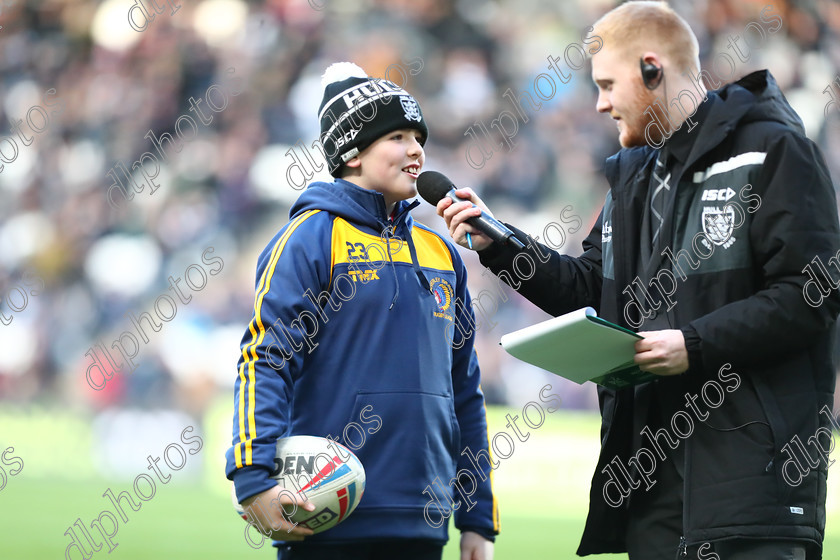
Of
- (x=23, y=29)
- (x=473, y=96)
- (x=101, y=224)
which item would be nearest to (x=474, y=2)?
(x=473, y=96)

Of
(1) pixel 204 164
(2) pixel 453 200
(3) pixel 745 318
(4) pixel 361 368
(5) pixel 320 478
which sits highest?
(1) pixel 204 164

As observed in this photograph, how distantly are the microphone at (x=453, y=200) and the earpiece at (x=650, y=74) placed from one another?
0.54 meters

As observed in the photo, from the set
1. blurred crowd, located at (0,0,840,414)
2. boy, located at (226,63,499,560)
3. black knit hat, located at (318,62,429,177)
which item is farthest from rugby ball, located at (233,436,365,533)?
blurred crowd, located at (0,0,840,414)

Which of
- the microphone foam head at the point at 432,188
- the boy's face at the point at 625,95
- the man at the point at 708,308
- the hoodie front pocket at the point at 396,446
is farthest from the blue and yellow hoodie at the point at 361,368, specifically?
the boy's face at the point at 625,95

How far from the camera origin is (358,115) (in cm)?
287

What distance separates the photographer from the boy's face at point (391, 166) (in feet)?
9.28

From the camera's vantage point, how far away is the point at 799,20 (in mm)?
9680

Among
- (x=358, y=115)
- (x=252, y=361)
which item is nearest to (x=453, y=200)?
(x=358, y=115)

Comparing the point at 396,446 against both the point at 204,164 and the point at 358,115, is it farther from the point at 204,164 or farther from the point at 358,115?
the point at 204,164

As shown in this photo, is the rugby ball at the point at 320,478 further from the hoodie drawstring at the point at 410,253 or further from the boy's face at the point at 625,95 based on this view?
the boy's face at the point at 625,95

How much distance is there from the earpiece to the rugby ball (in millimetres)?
1254

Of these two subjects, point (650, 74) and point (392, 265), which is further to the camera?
point (392, 265)

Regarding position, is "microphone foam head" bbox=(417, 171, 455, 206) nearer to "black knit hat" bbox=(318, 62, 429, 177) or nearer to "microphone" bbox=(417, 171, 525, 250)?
"microphone" bbox=(417, 171, 525, 250)

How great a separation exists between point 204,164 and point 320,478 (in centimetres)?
833
